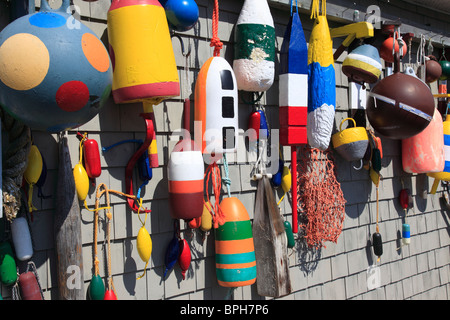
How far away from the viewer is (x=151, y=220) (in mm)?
2479

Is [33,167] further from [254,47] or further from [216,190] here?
[254,47]

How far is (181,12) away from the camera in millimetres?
2293

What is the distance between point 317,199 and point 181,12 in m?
1.59

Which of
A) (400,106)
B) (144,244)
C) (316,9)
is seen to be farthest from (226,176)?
(316,9)

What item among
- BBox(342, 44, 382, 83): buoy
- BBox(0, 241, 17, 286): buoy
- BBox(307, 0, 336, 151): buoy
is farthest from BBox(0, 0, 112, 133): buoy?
BBox(342, 44, 382, 83): buoy

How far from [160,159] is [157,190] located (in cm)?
17

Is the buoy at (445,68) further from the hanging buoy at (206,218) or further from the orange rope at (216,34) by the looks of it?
the hanging buoy at (206,218)

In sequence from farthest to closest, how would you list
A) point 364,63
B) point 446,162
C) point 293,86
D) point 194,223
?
point 446,162 → point 364,63 → point 293,86 → point 194,223

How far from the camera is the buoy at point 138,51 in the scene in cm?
211

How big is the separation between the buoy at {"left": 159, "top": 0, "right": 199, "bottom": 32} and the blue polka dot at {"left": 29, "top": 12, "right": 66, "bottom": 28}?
665mm

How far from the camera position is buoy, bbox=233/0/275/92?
263 centimetres

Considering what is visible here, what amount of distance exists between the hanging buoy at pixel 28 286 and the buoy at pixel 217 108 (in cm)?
103
